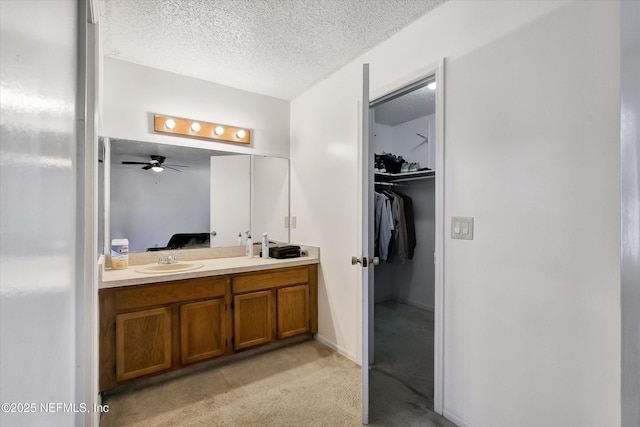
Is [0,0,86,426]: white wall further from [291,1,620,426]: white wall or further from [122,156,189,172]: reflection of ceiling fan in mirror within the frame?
[122,156,189,172]: reflection of ceiling fan in mirror

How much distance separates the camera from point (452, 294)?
1748 mm

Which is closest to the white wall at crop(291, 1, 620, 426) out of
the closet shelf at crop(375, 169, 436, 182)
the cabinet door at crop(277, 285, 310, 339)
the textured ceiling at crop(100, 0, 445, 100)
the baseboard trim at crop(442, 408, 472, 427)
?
the baseboard trim at crop(442, 408, 472, 427)

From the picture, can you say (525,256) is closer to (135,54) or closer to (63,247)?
(63,247)

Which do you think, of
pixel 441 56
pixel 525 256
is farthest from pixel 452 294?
pixel 441 56

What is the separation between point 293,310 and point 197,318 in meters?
0.84

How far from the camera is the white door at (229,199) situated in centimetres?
291

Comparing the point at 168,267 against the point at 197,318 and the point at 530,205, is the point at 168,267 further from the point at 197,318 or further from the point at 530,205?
the point at 530,205

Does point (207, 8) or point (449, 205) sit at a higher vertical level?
point (207, 8)

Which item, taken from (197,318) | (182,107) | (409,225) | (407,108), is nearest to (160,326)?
(197,318)

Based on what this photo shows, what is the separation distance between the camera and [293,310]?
2766mm

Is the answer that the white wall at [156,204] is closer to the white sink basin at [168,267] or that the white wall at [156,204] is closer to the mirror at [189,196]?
the mirror at [189,196]

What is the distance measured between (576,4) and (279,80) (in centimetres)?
214

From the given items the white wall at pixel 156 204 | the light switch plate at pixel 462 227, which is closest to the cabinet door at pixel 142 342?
the white wall at pixel 156 204

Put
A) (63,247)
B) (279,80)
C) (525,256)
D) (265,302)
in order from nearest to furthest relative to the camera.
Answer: (63,247) < (525,256) < (265,302) < (279,80)
